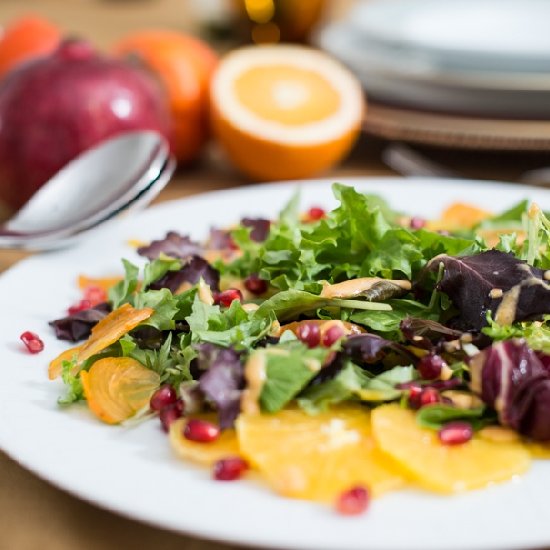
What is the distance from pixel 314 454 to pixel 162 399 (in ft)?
1.27

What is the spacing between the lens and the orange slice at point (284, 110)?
3824 mm

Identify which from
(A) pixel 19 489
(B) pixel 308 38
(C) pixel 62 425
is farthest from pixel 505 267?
(B) pixel 308 38

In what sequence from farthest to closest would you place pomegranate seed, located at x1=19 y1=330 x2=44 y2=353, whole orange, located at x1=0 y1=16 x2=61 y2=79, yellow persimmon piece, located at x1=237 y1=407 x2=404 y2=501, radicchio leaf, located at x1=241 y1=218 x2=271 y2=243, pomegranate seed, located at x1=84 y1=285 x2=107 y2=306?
whole orange, located at x1=0 y1=16 x2=61 y2=79, radicchio leaf, located at x1=241 y1=218 x2=271 y2=243, pomegranate seed, located at x1=84 y1=285 x2=107 y2=306, pomegranate seed, located at x1=19 y1=330 x2=44 y2=353, yellow persimmon piece, located at x1=237 y1=407 x2=404 y2=501

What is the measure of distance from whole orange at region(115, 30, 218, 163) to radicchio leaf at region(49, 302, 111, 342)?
1.89 m

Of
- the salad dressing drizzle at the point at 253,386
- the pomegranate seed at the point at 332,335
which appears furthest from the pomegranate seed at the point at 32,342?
the pomegranate seed at the point at 332,335

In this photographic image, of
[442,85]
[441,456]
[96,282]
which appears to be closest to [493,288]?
[441,456]

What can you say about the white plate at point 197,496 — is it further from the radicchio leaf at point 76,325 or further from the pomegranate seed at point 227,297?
the pomegranate seed at point 227,297

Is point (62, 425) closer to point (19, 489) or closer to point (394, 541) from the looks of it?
point (19, 489)

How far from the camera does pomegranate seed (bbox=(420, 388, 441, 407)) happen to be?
6.12 ft

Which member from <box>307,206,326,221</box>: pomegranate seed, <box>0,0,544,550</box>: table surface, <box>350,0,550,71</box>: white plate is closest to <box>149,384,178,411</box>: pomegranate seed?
<box>0,0,544,550</box>: table surface

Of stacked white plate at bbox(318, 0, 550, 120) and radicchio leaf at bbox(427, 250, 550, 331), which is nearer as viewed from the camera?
radicchio leaf at bbox(427, 250, 550, 331)

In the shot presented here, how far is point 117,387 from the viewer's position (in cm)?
203

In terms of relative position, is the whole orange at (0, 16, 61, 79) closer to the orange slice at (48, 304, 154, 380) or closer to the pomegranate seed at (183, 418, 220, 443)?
the orange slice at (48, 304, 154, 380)

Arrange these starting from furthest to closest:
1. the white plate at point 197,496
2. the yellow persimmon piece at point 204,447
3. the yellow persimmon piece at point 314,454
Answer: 1. the yellow persimmon piece at point 204,447
2. the yellow persimmon piece at point 314,454
3. the white plate at point 197,496
